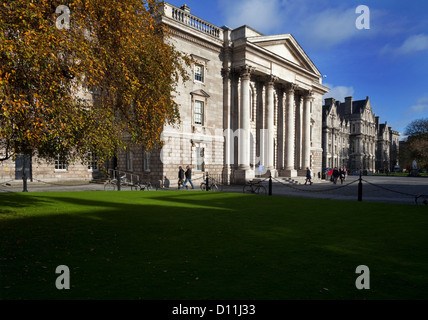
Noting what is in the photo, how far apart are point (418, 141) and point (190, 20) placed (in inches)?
2259

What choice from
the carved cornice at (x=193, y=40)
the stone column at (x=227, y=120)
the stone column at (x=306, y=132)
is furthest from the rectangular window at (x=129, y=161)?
the stone column at (x=306, y=132)

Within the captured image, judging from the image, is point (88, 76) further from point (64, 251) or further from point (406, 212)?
point (406, 212)

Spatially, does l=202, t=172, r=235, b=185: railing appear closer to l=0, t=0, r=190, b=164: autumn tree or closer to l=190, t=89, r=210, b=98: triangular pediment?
l=190, t=89, r=210, b=98: triangular pediment

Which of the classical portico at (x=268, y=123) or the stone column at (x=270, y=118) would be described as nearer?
the classical portico at (x=268, y=123)

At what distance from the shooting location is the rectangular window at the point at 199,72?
1071 inches

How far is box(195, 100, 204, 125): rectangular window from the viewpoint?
2723 cm

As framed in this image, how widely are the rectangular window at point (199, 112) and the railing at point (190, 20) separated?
6.27m

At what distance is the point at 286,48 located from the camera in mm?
33594

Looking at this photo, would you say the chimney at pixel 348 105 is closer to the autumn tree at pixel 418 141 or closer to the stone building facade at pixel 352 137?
the stone building facade at pixel 352 137

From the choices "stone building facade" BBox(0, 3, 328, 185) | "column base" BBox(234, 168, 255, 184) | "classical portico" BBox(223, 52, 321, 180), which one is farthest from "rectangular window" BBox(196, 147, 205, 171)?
"column base" BBox(234, 168, 255, 184)

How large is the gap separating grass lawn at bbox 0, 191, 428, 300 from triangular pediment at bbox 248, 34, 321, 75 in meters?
23.3

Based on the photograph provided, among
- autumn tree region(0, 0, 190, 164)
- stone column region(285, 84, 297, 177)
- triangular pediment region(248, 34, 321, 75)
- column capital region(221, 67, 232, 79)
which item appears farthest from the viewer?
stone column region(285, 84, 297, 177)

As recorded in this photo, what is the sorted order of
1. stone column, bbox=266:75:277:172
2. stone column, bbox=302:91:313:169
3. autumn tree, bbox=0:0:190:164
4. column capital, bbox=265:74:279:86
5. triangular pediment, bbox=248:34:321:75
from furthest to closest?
stone column, bbox=302:91:313:169 < stone column, bbox=266:75:277:172 < column capital, bbox=265:74:279:86 < triangular pediment, bbox=248:34:321:75 < autumn tree, bbox=0:0:190:164

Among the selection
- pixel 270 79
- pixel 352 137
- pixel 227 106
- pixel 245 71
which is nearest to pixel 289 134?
pixel 270 79
